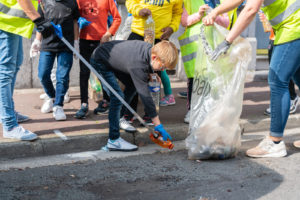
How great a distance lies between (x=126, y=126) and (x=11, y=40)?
1.44 m

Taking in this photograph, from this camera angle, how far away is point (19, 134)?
4090 millimetres

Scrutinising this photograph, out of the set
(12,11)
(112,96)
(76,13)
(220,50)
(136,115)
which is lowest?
(136,115)

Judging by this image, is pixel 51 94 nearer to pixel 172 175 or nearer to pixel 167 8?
pixel 167 8

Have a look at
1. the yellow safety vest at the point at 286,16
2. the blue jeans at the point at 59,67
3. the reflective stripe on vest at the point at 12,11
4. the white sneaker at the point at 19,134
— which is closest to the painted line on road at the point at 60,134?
the white sneaker at the point at 19,134

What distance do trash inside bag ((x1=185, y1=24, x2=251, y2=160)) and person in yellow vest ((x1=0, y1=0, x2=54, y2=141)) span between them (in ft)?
5.06

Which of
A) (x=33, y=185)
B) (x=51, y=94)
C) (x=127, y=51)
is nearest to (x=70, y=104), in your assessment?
(x=51, y=94)

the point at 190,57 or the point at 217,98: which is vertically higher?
the point at 190,57

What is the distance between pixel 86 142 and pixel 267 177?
1786 mm

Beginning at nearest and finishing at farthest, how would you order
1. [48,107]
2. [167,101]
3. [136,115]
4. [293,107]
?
[136,115] < [48,107] < [293,107] < [167,101]

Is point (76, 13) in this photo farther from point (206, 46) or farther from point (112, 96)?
point (206, 46)

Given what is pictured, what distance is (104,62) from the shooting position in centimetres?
404

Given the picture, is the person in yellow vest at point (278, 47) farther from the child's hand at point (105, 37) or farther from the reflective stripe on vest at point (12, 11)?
the reflective stripe on vest at point (12, 11)

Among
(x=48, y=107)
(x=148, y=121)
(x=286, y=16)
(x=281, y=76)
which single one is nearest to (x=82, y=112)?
(x=48, y=107)

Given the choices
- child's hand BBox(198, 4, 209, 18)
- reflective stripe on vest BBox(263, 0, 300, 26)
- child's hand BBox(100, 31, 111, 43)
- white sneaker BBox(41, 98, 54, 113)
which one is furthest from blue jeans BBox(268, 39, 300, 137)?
white sneaker BBox(41, 98, 54, 113)
